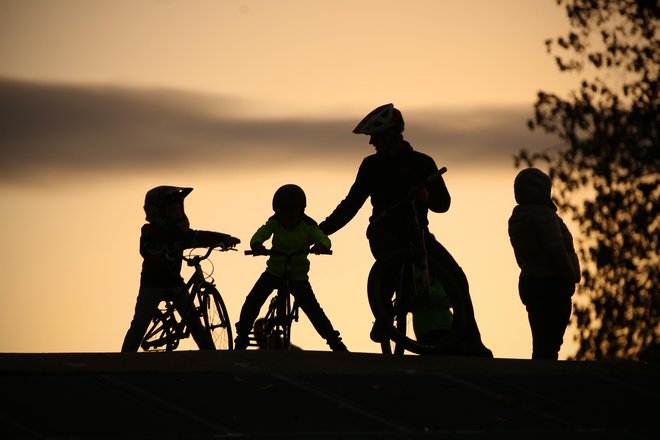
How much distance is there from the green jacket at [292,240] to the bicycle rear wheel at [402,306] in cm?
170

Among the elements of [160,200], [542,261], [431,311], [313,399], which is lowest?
[313,399]

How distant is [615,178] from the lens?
26.0 m

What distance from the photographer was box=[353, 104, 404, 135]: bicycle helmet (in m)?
12.6

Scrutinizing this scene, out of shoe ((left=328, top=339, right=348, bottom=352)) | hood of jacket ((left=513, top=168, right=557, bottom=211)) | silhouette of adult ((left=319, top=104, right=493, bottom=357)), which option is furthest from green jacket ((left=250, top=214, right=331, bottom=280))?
hood of jacket ((left=513, top=168, right=557, bottom=211))

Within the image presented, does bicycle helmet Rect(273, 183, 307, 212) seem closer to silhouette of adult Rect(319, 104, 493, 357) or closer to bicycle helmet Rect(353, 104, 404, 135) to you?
silhouette of adult Rect(319, 104, 493, 357)

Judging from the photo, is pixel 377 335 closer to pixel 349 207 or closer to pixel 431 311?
pixel 431 311

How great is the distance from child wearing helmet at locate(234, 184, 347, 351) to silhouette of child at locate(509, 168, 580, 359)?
1828 mm

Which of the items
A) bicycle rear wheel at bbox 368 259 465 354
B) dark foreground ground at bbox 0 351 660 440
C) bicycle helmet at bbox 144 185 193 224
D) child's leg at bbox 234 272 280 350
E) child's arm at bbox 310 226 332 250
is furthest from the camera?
bicycle helmet at bbox 144 185 193 224

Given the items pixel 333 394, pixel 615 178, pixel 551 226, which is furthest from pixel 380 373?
pixel 615 178

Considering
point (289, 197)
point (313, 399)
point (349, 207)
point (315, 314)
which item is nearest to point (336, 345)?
point (315, 314)

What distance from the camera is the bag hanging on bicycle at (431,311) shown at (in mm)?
12438

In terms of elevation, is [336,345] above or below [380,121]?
below

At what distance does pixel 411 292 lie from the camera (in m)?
12.4

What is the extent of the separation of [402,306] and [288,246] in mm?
1953
